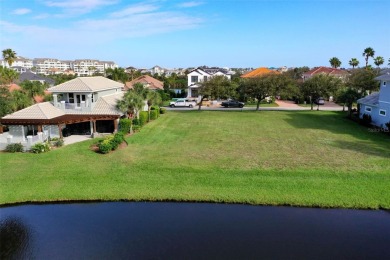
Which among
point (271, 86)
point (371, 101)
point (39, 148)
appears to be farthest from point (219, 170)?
point (271, 86)

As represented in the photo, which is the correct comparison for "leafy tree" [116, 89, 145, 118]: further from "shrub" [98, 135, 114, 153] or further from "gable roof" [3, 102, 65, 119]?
"shrub" [98, 135, 114, 153]

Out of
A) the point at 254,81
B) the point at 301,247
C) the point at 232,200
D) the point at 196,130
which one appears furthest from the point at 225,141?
the point at 254,81

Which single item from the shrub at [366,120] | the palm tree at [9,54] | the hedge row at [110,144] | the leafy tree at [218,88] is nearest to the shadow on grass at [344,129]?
the shrub at [366,120]

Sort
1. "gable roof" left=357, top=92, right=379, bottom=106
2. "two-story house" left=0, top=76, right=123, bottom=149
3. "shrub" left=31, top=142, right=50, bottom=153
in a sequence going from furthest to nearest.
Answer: "gable roof" left=357, top=92, right=379, bottom=106 < "two-story house" left=0, top=76, right=123, bottom=149 < "shrub" left=31, top=142, right=50, bottom=153

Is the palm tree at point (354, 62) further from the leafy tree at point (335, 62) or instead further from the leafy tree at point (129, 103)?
the leafy tree at point (129, 103)

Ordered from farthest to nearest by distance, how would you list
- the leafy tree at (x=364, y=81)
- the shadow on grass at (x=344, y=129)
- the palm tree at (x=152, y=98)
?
1. the leafy tree at (x=364, y=81)
2. the palm tree at (x=152, y=98)
3. the shadow on grass at (x=344, y=129)

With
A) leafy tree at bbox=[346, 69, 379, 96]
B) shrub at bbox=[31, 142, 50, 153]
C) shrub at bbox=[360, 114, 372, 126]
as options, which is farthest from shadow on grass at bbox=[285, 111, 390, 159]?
shrub at bbox=[31, 142, 50, 153]
